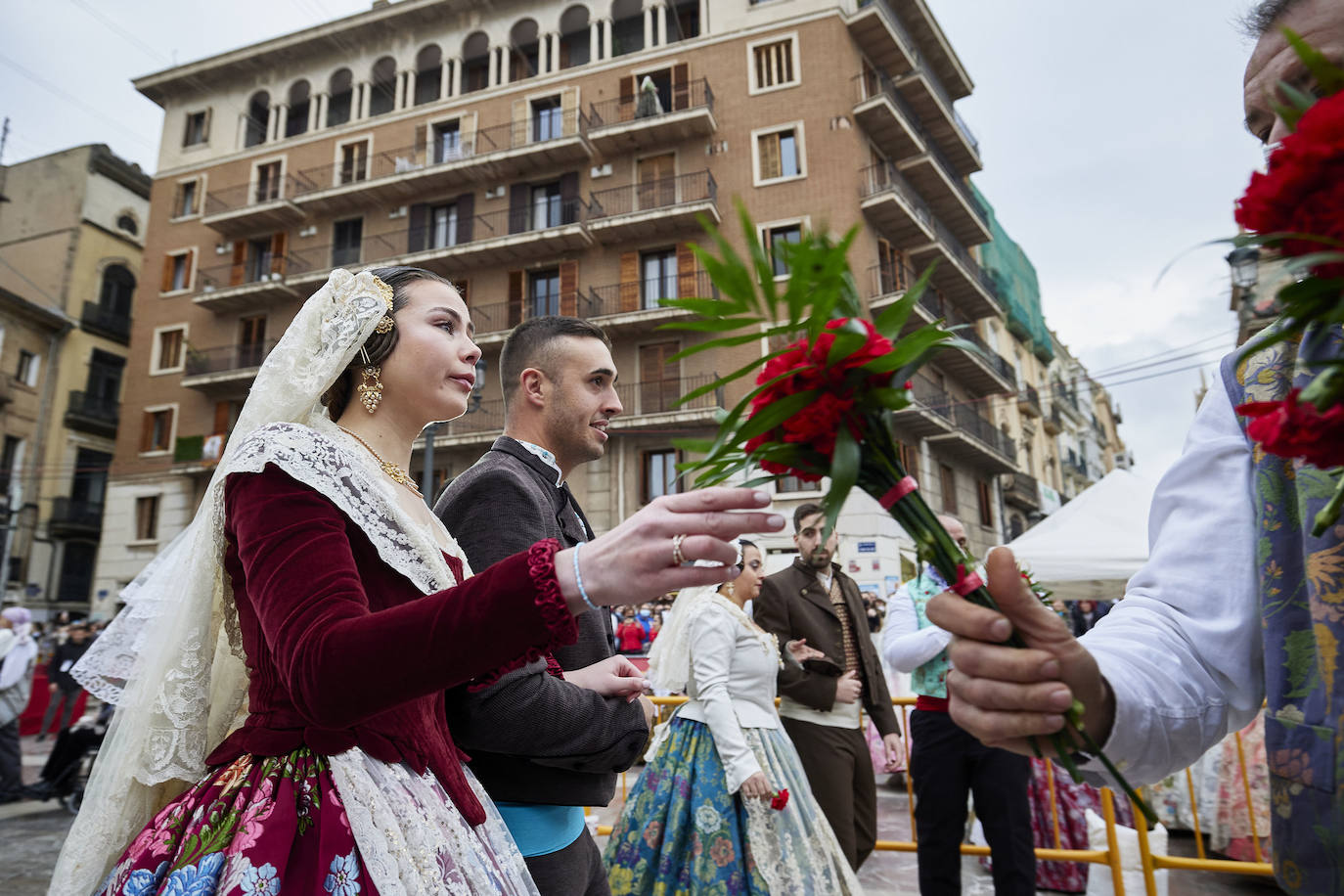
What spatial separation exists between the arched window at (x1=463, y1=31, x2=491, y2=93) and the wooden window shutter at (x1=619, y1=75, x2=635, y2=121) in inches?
186

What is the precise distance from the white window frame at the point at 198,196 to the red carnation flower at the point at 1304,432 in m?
31.1

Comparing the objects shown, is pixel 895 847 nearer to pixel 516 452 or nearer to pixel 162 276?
pixel 516 452

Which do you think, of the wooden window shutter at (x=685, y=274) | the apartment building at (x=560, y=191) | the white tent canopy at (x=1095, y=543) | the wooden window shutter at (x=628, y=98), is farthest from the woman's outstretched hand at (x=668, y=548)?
the wooden window shutter at (x=628, y=98)

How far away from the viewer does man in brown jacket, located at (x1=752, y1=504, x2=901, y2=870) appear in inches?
161

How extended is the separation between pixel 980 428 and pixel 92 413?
29.7m

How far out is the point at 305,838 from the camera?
136cm

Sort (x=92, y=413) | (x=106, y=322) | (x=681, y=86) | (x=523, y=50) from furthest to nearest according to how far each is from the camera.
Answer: (x=106, y=322), (x=92, y=413), (x=523, y=50), (x=681, y=86)

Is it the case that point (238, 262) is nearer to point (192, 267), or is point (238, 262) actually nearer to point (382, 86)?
point (192, 267)

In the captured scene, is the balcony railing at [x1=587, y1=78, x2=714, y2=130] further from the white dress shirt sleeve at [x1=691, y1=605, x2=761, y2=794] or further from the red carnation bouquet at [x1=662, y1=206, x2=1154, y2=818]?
the red carnation bouquet at [x1=662, y1=206, x2=1154, y2=818]

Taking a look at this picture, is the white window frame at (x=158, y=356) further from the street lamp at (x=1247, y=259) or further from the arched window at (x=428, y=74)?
the street lamp at (x=1247, y=259)

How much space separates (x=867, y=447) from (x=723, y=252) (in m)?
0.30

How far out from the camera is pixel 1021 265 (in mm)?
31984

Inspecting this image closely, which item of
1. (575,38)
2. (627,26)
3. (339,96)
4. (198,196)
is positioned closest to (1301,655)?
(627,26)

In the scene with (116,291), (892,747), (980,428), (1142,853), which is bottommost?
(1142,853)
